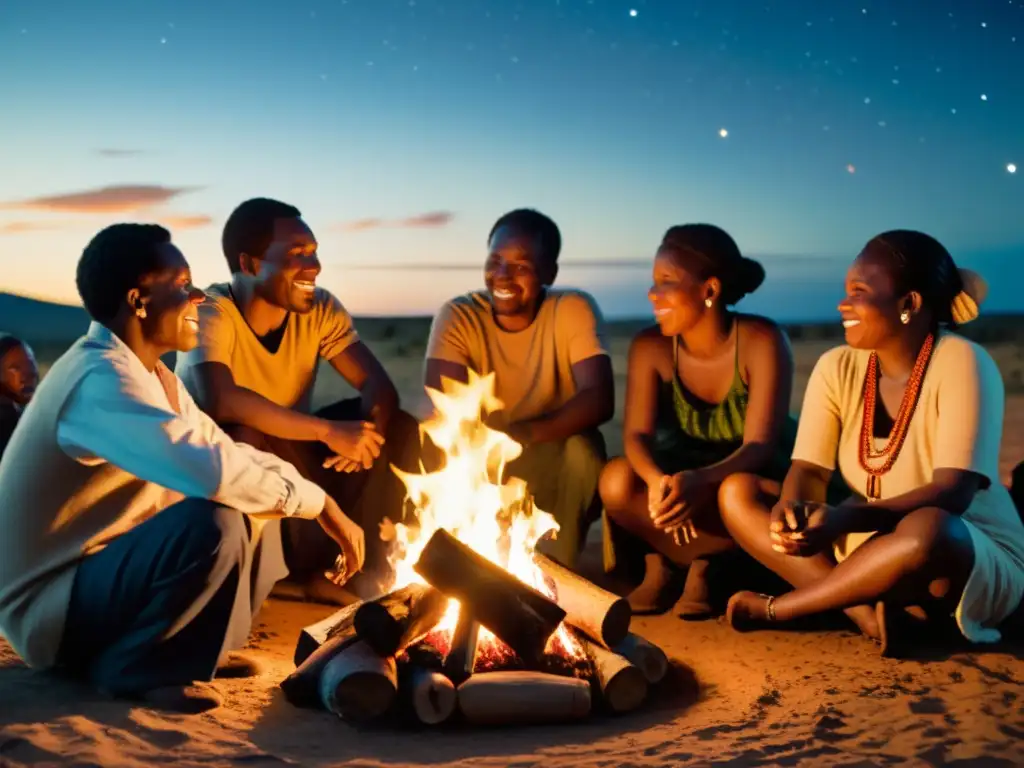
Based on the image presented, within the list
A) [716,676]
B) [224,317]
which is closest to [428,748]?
[716,676]

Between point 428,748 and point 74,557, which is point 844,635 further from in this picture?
point 74,557

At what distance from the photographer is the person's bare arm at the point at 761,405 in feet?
17.5

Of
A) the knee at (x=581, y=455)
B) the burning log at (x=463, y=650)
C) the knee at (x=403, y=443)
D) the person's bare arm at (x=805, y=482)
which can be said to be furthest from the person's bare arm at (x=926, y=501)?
the knee at (x=403, y=443)

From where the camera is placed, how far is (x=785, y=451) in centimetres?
564

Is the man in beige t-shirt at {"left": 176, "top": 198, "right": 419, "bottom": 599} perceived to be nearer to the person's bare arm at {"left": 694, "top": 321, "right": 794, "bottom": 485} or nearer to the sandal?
the sandal

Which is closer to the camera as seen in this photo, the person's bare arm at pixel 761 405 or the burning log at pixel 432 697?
the burning log at pixel 432 697

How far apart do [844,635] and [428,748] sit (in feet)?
7.39

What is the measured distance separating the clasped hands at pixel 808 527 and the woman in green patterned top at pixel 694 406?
2.29 feet

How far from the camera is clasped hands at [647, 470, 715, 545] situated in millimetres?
5238

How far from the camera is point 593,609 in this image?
170 inches

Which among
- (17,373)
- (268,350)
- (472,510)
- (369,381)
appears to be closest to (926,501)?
(472,510)

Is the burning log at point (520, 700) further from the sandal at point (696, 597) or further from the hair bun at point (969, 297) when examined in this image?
the hair bun at point (969, 297)

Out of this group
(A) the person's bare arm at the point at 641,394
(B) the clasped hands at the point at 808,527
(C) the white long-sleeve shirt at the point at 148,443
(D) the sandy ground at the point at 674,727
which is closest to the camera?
(D) the sandy ground at the point at 674,727

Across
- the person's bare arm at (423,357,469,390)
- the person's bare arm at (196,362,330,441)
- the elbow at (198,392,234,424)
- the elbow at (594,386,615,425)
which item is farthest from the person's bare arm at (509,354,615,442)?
the elbow at (198,392,234,424)
